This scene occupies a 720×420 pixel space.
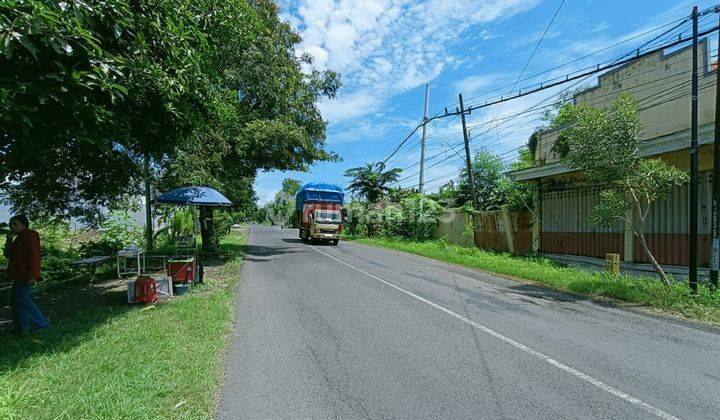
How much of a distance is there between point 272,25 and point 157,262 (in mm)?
11168

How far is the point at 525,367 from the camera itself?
4773 millimetres

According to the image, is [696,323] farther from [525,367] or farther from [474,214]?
[474,214]

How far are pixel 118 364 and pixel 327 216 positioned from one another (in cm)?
2250

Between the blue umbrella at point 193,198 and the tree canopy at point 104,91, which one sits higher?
the tree canopy at point 104,91

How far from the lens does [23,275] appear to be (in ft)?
20.1

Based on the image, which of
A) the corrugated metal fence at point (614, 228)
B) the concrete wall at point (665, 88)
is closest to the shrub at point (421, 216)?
the corrugated metal fence at point (614, 228)

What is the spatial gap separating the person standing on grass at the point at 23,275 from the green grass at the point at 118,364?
1.01 ft

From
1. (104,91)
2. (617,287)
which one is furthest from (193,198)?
(617,287)

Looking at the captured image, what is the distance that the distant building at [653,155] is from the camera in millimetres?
11047

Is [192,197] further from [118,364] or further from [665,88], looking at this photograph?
[665,88]

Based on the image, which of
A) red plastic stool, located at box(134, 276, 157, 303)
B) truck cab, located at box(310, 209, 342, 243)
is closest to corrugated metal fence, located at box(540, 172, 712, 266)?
red plastic stool, located at box(134, 276, 157, 303)

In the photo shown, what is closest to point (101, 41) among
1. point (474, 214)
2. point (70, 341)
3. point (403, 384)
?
point (70, 341)

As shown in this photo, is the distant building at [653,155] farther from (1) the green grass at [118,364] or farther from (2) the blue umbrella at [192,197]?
(1) the green grass at [118,364]

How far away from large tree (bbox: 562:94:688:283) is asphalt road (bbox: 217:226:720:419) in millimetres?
2654
